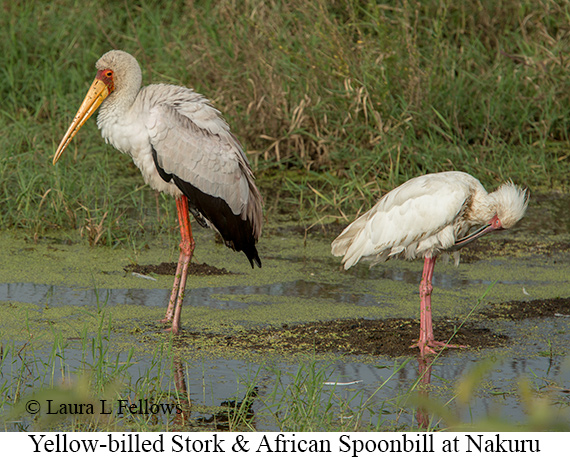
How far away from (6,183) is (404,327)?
3.46 metres

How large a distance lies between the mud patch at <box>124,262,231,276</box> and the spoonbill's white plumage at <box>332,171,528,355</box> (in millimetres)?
1150

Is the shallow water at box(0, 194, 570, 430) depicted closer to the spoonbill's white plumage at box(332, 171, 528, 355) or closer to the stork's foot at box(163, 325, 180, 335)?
the stork's foot at box(163, 325, 180, 335)

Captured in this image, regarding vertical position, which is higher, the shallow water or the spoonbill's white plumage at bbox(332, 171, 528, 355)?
the spoonbill's white plumage at bbox(332, 171, 528, 355)

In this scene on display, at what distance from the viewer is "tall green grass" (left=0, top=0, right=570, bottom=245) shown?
23.4 ft

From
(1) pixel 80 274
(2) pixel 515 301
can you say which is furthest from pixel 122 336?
(2) pixel 515 301

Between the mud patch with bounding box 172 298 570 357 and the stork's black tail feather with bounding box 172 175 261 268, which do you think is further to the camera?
the stork's black tail feather with bounding box 172 175 261 268

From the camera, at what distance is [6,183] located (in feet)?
23.0

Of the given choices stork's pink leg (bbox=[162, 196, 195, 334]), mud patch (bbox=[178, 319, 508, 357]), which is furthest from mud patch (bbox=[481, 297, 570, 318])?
stork's pink leg (bbox=[162, 196, 195, 334])

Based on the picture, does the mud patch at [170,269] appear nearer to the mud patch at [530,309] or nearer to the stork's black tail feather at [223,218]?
the stork's black tail feather at [223,218]

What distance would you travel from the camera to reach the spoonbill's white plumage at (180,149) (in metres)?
5.04

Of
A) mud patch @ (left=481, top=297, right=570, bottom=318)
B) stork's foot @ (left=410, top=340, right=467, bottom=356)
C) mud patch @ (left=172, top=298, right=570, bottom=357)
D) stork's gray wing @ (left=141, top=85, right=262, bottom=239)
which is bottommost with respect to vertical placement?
mud patch @ (left=172, top=298, right=570, bottom=357)

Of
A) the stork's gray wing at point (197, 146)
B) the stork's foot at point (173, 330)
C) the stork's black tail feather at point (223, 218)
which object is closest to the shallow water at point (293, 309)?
the stork's foot at point (173, 330)
